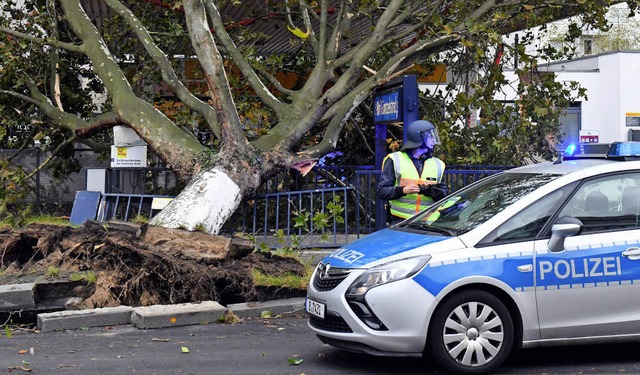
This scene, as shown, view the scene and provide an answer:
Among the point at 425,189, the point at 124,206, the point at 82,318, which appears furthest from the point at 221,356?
the point at 124,206

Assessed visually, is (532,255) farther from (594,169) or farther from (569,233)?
(594,169)

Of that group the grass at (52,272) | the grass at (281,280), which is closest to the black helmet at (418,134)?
the grass at (281,280)

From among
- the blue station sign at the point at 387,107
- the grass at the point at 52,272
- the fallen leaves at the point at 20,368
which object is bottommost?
the fallen leaves at the point at 20,368

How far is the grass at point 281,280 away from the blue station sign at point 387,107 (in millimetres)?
2990

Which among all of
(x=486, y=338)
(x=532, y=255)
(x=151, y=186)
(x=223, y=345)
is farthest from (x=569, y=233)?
(x=151, y=186)

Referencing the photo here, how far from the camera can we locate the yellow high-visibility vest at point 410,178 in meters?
9.04

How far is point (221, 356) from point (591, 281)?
2786 millimetres

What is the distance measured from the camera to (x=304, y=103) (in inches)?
488

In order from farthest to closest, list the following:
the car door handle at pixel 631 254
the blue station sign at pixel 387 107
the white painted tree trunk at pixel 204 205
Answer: the blue station sign at pixel 387 107 < the white painted tree trunk at pixel 204 205 < the car door handle at pixel 631 254

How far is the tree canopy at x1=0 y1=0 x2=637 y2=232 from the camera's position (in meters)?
11.5

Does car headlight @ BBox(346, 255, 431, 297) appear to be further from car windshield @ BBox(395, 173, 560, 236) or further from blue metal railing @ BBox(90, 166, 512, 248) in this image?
blue metal railing @ BBox(90, 166, 512, 248)

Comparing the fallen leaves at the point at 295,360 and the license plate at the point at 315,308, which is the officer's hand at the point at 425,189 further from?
the fallen leaves at the point at 295,360

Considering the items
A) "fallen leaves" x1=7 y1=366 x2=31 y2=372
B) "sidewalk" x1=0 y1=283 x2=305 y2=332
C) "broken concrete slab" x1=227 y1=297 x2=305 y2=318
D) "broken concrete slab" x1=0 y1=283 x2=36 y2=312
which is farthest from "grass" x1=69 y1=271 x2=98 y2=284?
"fallen leaves" x1=7 y1=366 x2=31 y2=372

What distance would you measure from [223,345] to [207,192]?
3.57 meters
